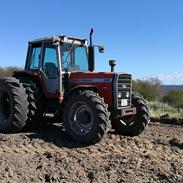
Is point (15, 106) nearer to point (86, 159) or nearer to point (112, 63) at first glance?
point (112, 63)

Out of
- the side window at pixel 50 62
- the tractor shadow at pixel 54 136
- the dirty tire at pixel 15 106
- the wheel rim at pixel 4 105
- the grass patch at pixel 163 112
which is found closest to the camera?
the tractor shadow at pixel 54 136

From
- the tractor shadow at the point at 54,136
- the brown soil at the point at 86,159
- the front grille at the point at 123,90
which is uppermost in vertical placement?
the front grille at the point at 123,90

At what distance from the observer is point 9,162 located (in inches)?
333

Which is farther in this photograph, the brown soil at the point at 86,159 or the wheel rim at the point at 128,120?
the wheel rim at the point at 128,120

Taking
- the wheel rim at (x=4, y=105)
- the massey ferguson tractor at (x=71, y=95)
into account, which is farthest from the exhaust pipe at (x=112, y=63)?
the wheel rim at (x=4, y=105)

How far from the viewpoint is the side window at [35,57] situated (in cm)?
1217

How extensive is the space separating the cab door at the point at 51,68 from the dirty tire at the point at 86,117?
2.90 ft

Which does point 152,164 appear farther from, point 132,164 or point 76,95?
point 76,95

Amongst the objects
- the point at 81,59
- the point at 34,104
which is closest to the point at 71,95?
the point at 34,104

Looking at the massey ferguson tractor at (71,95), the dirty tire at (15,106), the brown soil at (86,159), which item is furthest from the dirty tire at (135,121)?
the dirty tire at (15,106)

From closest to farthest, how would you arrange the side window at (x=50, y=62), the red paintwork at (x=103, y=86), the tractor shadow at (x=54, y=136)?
the tractor shadow at (x=54, y=136) → the red paintwork at (x=103, y=86) → the side window at (x=50, y=62)

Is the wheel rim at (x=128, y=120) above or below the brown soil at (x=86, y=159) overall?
above

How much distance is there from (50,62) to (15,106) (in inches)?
60.1

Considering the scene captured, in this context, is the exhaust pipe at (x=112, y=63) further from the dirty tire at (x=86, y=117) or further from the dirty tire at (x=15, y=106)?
the dirty tire at (x=15, y=106)
